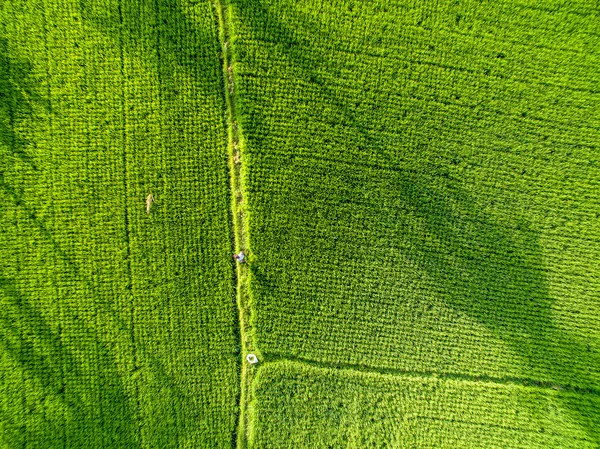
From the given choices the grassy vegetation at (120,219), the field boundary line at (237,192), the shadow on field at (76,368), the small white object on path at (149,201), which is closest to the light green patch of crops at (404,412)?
the field boundary line at (237,192)

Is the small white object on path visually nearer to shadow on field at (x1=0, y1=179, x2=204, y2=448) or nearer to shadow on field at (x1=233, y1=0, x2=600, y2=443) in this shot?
shadow on field at (x1=0, y1=179, x2=204, y2=448)

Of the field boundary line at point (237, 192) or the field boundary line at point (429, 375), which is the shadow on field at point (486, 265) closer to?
the field boundary line at point (429, 375)

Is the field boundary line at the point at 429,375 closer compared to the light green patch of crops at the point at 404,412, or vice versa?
the light green patch of crops at the point at 404,412

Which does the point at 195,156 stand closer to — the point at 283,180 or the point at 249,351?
the point at 283,180

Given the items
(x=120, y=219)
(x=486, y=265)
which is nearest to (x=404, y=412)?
(x=486, y=265)

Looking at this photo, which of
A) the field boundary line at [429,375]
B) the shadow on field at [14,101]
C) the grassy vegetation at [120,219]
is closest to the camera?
the grassy vegetation at [120,219]

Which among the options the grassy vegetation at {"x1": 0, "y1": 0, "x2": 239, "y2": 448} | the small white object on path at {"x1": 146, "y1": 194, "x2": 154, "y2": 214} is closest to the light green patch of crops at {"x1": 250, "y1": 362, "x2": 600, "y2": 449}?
the grassy vegetation at {"x1": 0, "y1": 0, "x2": 239, "y2": 448}
